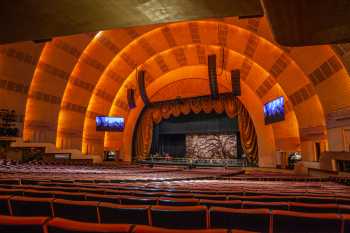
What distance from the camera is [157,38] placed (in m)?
14.9

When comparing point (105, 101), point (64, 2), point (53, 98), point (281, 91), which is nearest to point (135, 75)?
point (105, 101)

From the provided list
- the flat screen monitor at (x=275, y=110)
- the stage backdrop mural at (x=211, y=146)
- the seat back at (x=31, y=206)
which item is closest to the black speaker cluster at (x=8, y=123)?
the seat back at (x=31, y=206)

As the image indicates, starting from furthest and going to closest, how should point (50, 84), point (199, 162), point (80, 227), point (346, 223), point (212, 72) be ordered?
1. point (199, 162)
2. point (50, 84)
3. point (212, 72)
4. point (346, 223)
5. point (80, 227)

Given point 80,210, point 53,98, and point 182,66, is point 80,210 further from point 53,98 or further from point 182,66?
point 182,66

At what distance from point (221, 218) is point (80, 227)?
0.93 meters

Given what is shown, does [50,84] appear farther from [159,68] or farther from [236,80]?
[236,80]

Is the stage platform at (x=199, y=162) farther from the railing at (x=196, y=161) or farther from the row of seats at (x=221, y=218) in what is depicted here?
the row of seats at (x=221, y=218)

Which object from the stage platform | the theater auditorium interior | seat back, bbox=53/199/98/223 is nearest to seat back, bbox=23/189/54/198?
the theater auditorium interior

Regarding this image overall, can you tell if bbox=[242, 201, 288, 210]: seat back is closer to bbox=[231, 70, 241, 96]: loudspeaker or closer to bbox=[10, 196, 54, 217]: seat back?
bbox=[10, 196, 54, 217]: seat back

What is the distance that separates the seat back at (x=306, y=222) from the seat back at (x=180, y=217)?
48cm

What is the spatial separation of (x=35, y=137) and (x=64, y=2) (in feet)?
38.5

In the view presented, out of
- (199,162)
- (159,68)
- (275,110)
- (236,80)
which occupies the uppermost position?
(159,68)

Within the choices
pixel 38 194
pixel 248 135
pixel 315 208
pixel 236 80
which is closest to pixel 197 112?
pixel 248 135

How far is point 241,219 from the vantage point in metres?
1.55
